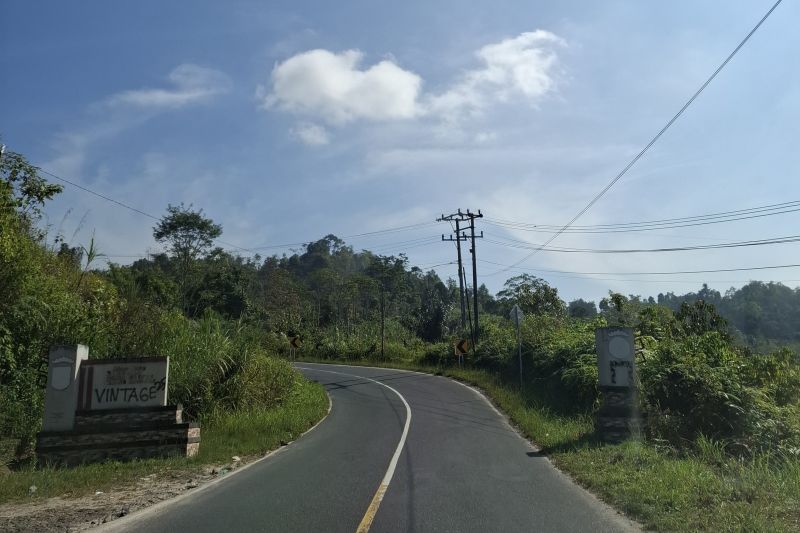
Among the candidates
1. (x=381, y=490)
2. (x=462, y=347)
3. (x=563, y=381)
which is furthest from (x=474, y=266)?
(x=381, y=490)

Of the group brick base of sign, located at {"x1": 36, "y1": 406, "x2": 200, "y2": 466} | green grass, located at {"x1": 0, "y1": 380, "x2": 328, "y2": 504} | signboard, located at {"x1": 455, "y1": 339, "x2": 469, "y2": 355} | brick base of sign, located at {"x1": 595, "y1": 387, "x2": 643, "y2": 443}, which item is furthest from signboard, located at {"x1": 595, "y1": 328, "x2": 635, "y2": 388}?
signboard, located at {"x1": 455, "y1": 339, "x2": 469, "y2": 355}

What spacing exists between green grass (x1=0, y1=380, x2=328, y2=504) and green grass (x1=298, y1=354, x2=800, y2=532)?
288 inches

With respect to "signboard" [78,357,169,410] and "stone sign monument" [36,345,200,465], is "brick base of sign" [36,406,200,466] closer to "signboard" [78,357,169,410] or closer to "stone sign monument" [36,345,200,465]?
"stone sign monument" [36,345,200,465]

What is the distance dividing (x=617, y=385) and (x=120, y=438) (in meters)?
11.5

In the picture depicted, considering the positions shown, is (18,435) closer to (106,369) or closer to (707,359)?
(106,369)

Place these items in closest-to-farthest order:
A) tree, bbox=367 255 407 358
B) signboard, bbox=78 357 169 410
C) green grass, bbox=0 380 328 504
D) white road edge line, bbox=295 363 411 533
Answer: white road edge line, bbox=295 363 411 533 → green grass, bbox=0 380 328 504 → signboard, bbox=78 357 169 410 → tree, bbox=367 255 407 358

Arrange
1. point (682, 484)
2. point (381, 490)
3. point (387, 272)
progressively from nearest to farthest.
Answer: point (682, 484) < point (381, 490) < point (387, 272)

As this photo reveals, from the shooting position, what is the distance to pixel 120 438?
13906 millimetres

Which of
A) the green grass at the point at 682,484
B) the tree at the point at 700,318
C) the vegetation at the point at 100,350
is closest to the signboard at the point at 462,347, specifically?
the tree at the point at 700,318

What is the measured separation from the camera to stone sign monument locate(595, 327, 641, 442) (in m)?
13.5

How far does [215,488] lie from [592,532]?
6.19 metres

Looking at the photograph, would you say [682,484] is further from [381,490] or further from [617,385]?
[617,385]

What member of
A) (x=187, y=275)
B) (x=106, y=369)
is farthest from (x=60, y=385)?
(x=187, y=275)

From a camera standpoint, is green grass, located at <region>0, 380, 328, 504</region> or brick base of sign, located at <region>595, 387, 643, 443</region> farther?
brick base of sign, located at <region>595, 387, 643, 443</region>
